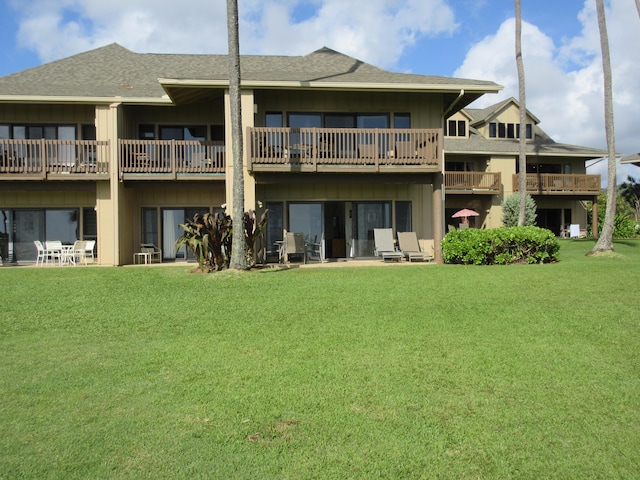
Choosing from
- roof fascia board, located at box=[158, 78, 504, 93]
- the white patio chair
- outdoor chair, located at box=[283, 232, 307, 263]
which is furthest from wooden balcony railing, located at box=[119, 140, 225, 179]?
the white patio chair

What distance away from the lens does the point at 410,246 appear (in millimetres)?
16031

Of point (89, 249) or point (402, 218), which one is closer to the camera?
point (89, 249)

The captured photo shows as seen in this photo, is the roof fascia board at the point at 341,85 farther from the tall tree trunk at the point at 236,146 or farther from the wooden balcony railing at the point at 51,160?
the wooden balcony railing at the point at 51,160

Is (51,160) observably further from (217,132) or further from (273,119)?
(273,119)

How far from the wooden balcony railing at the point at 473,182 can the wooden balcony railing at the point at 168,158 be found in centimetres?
1387

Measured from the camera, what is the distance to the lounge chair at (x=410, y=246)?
51.1 feet

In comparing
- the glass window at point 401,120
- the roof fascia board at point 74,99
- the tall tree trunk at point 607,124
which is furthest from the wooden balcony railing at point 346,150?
the tall tree trunk at point 607,124

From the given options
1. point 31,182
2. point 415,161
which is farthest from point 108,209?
point 415,161

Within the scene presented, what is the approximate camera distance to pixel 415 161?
15.2 metres

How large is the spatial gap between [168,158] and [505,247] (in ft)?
33.9

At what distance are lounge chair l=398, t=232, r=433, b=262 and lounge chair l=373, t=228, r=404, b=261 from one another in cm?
22

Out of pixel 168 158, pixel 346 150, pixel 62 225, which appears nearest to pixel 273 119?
pixel 346 150

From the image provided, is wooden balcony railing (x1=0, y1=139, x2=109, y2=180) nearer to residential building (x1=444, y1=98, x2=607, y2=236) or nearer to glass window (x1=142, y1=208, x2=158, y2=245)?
glass window (x1=142, y1=208, x2=158, y2=245)

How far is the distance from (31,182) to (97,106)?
309 centimetres
